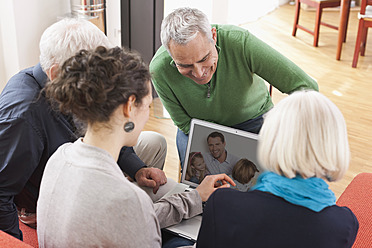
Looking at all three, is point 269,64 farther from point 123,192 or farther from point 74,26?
point 123,192

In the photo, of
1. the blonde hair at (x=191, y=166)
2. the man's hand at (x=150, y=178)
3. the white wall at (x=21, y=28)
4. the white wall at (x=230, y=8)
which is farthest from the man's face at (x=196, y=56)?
the white wall at (x=230, y=8)

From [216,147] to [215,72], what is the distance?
361mm

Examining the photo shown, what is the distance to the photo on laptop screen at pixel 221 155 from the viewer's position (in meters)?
1.76

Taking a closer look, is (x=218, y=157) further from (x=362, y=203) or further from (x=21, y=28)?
(x=21, y=28)

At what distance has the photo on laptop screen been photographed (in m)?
1.76

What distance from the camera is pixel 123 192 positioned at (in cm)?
115

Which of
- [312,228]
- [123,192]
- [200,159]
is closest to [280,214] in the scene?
[312,228]

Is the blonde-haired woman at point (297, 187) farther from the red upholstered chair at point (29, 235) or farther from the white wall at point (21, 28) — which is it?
the white wall at point (21, 28)

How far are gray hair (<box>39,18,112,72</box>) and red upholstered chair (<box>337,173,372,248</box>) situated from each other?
1098mm

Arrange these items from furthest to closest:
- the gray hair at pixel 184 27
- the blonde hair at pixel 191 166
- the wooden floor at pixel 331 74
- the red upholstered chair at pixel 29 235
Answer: the wooden floor at pixel 331 74, the blonde hair at pixel 191 166, the gray hair at pixel 184 27, the red upholstered chair at pixel 29 235

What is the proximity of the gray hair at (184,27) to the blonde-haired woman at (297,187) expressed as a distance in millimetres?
704

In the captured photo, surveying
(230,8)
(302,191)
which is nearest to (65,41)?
(302,191)

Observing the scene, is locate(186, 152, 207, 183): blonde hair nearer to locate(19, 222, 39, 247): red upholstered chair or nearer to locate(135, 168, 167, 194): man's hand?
locate(135, 168, 167, 194): man's hand

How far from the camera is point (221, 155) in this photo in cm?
182
